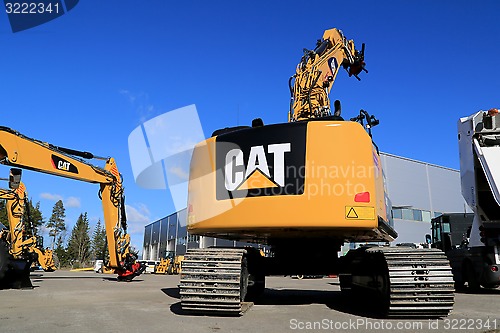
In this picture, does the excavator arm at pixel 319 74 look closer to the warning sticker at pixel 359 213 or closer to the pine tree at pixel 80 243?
the warning sticker at pixel 359 213

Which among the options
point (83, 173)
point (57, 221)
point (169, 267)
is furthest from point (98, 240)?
point (83, 173)

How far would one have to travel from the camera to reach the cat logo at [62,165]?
15273 millimetres

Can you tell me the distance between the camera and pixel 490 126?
11.6 metres

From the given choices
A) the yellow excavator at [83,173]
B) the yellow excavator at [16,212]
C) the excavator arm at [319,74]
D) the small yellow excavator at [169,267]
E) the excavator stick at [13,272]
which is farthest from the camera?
the small yellow excavator at [169,267]

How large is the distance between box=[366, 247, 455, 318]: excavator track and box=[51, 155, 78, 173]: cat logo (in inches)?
514

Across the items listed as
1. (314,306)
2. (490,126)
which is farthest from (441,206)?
(314,306)

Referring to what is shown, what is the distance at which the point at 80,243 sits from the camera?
297 feet

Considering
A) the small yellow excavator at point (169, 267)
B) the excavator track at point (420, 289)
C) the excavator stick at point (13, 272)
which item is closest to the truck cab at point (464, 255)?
the excavator track at point (420, 289)

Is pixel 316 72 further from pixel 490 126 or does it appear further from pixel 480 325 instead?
pixel 480 325

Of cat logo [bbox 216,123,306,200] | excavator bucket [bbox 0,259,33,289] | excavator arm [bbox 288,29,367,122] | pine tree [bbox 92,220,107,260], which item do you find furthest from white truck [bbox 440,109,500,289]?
pine tree [bbox 92,220,107,260]

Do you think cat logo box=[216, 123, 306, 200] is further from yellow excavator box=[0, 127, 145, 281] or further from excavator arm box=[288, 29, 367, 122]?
yellow excavator box=[0, 127, 145, 281]

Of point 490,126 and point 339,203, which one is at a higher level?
point 490,126

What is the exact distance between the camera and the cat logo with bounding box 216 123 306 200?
6.24 metres

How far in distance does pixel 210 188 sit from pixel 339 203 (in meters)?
2.00
